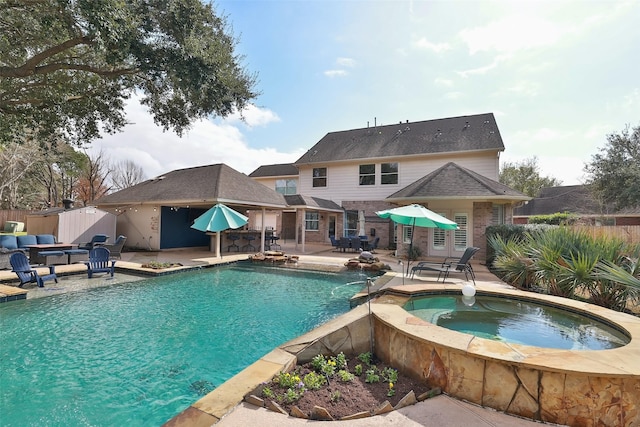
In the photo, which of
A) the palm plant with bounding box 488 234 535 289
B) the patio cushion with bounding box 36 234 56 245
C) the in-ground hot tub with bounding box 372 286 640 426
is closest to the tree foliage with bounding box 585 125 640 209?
the palm plant with bounding box 488 234 535 289

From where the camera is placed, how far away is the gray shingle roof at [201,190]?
14398 mm

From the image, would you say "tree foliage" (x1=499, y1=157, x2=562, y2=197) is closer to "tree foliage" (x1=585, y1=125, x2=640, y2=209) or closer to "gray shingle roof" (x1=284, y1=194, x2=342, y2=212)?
"tree foliage" (x1=585, y1=125, x2=640, y2=209)

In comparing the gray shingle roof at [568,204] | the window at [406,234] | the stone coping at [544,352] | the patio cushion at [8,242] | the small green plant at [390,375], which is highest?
the gray shingle roof at [568,204]

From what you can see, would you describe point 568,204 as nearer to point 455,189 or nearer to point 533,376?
point 455,189

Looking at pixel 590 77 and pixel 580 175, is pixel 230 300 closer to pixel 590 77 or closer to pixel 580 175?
pixel 590 77

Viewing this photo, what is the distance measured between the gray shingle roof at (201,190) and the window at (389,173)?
22.5 ft

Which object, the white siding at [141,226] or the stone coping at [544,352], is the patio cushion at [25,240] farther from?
the stone coping at [544,352]

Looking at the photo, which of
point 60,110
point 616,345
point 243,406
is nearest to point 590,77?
point 616,345

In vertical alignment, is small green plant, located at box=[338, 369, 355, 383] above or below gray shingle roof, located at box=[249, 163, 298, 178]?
below

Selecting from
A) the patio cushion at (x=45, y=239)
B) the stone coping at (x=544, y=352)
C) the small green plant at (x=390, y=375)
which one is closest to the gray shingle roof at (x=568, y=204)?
the stone coping at (x=544, y=352)

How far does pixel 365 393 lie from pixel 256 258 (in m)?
11.2

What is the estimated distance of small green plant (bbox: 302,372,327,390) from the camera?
3.41m

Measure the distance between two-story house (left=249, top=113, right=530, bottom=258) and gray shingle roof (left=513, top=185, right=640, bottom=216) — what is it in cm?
1732

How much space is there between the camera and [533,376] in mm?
2965
